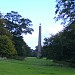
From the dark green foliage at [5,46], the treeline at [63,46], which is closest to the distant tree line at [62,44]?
the treeline at [63,46]

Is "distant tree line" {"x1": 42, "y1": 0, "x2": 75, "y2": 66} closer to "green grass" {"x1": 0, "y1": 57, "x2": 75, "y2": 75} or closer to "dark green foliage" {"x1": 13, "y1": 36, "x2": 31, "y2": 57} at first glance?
"green grass" {"x1": 0, "y1": 57, "x2": 75, "y2": 75}

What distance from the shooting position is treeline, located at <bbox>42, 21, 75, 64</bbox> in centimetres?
5331

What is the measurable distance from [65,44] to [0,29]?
140ft

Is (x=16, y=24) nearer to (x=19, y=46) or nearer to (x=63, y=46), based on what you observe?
(x=19, y=46)

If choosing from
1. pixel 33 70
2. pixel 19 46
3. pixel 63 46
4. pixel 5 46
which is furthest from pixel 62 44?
pixel 19 46

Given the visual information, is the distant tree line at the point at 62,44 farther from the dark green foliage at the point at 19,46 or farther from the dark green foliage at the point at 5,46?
the dark green foliage at the point at 19,46

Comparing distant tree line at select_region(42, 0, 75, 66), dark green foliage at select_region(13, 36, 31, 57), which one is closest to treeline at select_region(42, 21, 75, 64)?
distant tree line at select_region(42, 0, 75, 66)

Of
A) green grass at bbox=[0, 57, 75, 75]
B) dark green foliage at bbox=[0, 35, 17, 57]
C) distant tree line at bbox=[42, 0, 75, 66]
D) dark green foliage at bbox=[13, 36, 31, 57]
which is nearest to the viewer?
green grass at bbox=[0, 57, 75, 75]

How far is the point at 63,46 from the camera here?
53656mm

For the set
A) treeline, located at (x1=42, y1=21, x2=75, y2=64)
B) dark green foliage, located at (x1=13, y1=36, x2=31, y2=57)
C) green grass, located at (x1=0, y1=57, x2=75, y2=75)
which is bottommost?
green grass, located at (x1=0, y1=57, x2=75, y2=75)

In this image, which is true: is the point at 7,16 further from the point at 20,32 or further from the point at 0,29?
the point at 0,29

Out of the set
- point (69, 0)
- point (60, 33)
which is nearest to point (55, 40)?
point (60, 33)

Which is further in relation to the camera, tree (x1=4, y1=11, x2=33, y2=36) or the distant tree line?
tree (x1=4, y1=11, x2=33, y2=36)

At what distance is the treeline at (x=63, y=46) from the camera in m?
53.3
